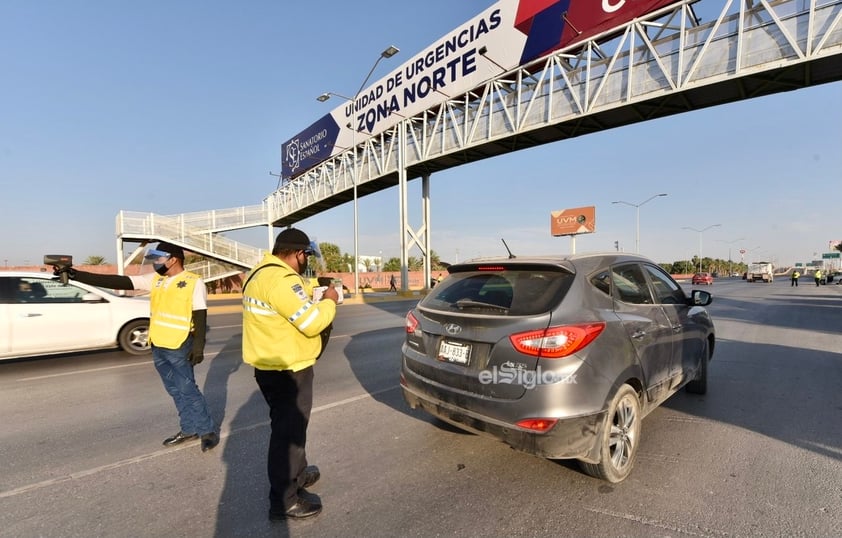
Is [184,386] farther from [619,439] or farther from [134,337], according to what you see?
[134,337]

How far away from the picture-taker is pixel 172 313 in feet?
11.4

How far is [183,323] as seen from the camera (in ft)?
11.4

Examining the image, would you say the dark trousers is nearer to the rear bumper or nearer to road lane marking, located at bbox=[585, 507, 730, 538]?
the rear bumper

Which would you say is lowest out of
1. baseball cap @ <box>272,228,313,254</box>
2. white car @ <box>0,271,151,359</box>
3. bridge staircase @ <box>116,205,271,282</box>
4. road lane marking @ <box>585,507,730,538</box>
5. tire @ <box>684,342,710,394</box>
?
road lane marking @ <box>585,507,730,538</box>

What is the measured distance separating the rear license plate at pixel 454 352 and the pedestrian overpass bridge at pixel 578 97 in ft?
52.6

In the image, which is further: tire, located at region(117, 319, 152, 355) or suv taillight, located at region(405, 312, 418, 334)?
tire, located at region(117, 319, 152, 355)

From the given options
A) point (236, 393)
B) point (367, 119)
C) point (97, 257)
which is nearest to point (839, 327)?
point (236, 393)

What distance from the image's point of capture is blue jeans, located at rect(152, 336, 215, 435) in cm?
350

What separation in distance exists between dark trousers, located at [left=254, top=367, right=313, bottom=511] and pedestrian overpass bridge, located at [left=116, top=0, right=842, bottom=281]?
17125 millimetres

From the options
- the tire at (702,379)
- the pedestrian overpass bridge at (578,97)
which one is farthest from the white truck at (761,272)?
the tire at (702,379)

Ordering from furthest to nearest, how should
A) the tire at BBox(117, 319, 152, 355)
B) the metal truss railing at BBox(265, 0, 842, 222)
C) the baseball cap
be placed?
the metal truss railing at BBox(265, 0, 842, 222) → the tire at BBox(117, 319, 152, 355) → the baseball cap

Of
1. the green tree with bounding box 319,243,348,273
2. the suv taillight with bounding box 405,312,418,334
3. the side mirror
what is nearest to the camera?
the suv taillight with bounding box 405,312,418,334

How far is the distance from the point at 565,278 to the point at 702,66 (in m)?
16.1

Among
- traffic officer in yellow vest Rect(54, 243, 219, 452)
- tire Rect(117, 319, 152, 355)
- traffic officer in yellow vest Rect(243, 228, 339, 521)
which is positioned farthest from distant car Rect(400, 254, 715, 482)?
tire Rect(117, 319, 152, 355)
